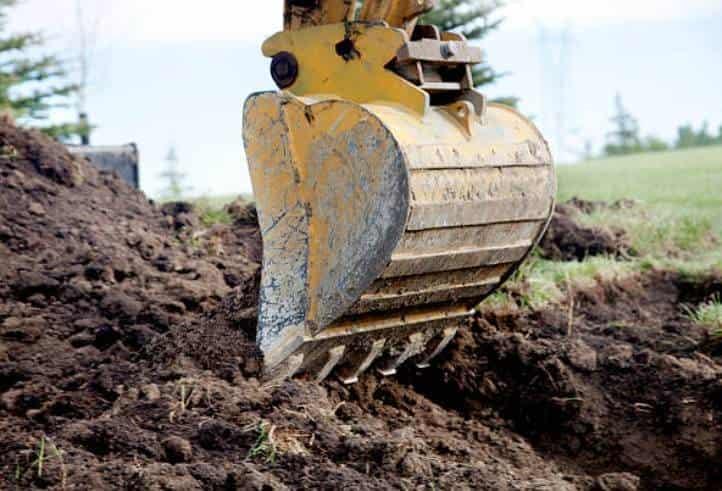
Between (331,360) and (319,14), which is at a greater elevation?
(319,14)

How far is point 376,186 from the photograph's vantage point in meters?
4.62

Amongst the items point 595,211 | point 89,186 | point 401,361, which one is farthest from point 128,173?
point 401,361

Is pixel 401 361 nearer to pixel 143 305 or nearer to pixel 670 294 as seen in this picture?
pixel 143 305

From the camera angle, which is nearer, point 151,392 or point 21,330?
point 151,392

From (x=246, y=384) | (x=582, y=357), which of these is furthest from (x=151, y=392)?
(x=582, y=357)

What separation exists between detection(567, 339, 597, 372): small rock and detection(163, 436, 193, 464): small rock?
2457 mm

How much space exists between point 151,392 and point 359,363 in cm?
100

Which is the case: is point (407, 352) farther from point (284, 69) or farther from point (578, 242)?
point (578, 242)

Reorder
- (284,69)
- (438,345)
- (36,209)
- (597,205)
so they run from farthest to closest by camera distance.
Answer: (597,205), (36,209), (438,345), (284,69)

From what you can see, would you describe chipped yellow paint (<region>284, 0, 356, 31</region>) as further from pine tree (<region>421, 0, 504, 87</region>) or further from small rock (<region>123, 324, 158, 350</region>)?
pine tree (<region>421, 0, 504, 87</region>)

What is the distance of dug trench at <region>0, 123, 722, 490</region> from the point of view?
4.16 meters

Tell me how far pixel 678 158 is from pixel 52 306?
14.2m

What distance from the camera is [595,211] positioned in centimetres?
1016

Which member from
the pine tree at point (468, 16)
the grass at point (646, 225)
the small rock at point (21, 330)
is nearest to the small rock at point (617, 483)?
the grass at point (646, 225)
